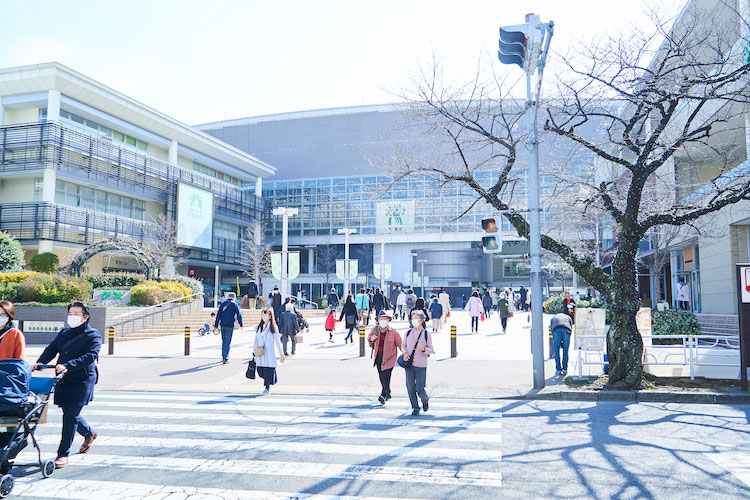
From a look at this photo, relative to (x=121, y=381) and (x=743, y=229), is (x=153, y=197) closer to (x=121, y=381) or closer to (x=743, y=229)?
(x=121, y=381)

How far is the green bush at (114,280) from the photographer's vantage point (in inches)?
1056

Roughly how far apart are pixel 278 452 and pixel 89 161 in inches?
1491

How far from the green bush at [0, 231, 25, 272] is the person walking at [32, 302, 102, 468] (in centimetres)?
2310

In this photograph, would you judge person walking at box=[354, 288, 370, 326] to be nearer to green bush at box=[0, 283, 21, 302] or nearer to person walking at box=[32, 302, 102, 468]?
green bush at box=[0, 283, 21, 302]

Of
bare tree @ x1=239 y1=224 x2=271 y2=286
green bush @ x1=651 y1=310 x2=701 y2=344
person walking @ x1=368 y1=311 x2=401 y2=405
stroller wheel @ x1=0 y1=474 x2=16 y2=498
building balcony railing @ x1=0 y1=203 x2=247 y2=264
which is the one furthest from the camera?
bare tree @ x1=239 y1=224 x2=271 y2=286

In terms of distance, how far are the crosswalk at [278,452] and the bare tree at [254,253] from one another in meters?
45.6

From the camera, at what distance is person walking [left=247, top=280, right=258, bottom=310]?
29.5m

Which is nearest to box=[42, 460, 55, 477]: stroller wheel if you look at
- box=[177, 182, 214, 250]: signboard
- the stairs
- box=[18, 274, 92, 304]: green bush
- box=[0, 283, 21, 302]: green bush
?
the stairs

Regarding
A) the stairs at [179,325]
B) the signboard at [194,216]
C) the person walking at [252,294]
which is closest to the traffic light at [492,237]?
the stairs at [179,325]

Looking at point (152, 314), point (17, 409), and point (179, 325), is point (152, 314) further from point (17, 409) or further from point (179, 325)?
point (17, 409)

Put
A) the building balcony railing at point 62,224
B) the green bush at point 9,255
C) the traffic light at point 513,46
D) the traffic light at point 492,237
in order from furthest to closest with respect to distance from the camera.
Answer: the building balcony railing at point 62,224, the green bush at point 9,255, the traffic light at point 492,237, the traffic light at point 513,46

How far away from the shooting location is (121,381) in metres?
12.1

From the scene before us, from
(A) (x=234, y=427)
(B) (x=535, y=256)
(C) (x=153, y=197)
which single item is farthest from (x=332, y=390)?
(C) (x=153, y=197)

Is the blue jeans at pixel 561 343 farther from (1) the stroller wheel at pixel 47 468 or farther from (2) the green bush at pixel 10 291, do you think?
(2) the green bush at pixel 10 291
